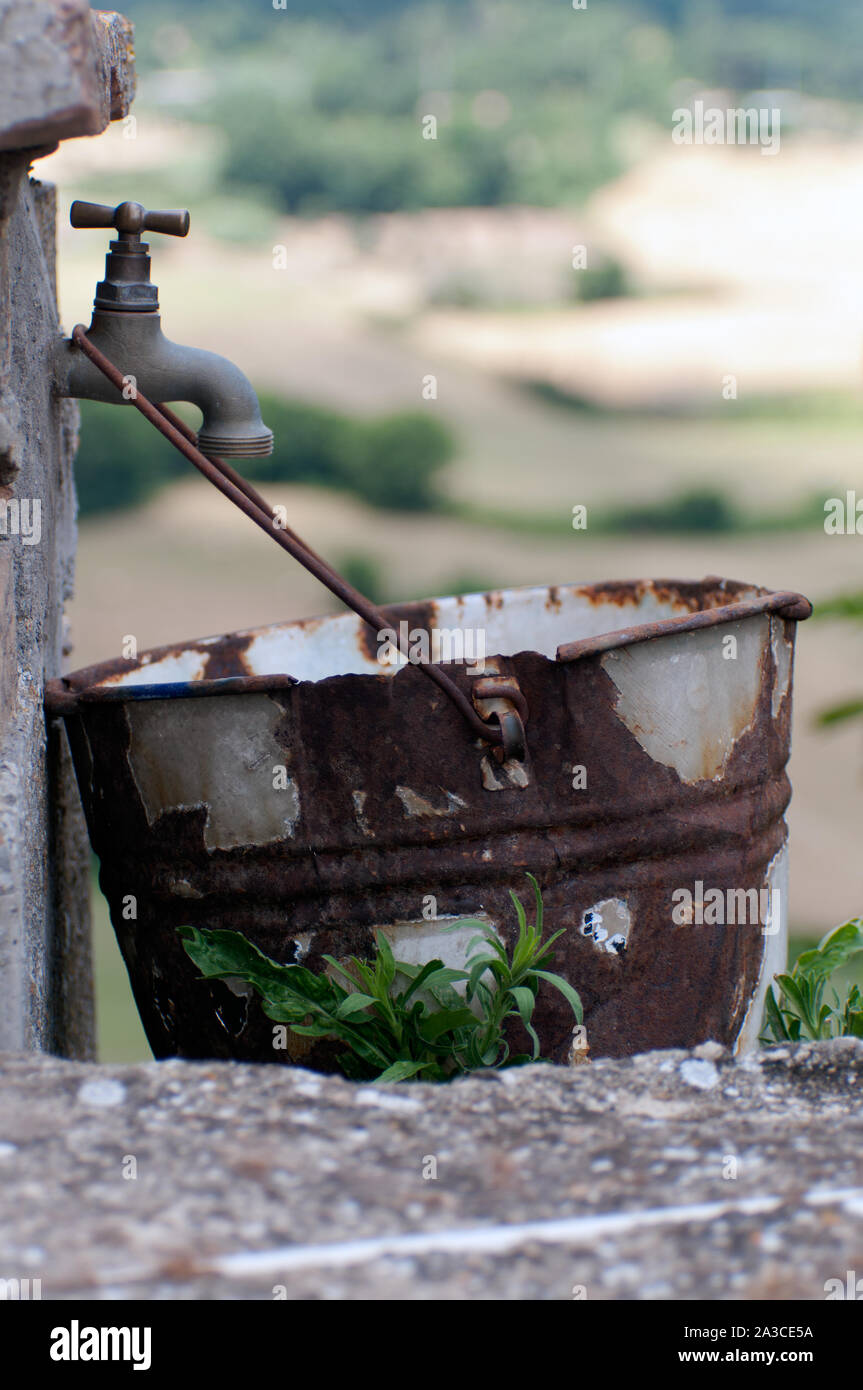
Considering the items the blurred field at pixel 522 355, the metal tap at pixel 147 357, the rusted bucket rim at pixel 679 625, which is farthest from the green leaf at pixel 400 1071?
the blurred field at pixel 522 355

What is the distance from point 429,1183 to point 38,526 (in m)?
1.16

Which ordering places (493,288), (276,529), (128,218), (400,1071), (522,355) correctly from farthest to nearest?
(493,288)
(522,355)
(128,218)
(276,529)
(400,1071)

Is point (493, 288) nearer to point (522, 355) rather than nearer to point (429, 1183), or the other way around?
point (522, 355)

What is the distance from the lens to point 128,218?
197 centimetres

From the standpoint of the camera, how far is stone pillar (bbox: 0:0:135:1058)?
1247mm

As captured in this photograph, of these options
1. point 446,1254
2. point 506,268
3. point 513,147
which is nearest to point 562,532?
point 506,268

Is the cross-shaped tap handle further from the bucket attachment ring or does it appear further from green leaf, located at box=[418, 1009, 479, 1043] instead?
green leaf, located at box=[418, 1009, 479, 1043]

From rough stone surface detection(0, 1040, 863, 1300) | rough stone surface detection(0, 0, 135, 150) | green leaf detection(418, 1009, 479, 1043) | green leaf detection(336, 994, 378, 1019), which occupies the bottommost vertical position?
rough stone surface detection(0, 1040, 863, 1300)

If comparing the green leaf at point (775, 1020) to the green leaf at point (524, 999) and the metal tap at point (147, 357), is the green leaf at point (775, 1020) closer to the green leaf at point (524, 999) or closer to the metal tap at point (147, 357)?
the green leaf at point (524, 999)

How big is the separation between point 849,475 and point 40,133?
16795mm

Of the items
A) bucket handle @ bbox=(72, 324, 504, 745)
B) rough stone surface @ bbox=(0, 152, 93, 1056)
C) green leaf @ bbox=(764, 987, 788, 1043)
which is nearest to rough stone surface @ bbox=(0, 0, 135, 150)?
rough stone surface @ bbox=(0, 152, 93, 1056)

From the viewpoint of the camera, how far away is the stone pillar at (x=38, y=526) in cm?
125

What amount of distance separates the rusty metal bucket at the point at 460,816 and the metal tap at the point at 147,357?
1.38 feet

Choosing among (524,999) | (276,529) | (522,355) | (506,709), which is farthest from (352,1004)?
(522,355)
